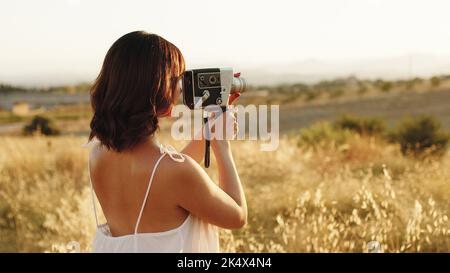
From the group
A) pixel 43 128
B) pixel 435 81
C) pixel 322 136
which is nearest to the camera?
pixel 322 136

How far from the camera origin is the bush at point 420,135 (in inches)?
450

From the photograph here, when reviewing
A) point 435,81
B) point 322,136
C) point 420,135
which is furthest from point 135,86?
point 435,81

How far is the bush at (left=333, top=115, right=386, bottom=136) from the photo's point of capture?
1369 centimetres

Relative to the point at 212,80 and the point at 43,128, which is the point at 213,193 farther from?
the point at 43,128

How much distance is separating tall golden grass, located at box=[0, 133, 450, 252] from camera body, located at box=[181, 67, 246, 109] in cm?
A: 132

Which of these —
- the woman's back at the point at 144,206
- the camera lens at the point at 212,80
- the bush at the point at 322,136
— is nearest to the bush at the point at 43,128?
the bush at the point at 322,136

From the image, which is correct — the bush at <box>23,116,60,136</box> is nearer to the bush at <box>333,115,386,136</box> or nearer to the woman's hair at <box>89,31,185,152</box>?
the bush at <box>333,115,386,136</box>

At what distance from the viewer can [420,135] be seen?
460 inches

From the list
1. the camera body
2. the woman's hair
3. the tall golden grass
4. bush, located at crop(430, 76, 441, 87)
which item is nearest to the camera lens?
the camera body

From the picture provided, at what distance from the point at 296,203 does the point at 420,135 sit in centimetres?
572

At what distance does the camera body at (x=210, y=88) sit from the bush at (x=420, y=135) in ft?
29.8

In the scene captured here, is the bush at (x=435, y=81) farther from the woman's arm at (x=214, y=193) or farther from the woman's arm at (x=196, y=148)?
the woman's arm at (x=214, y=193)
